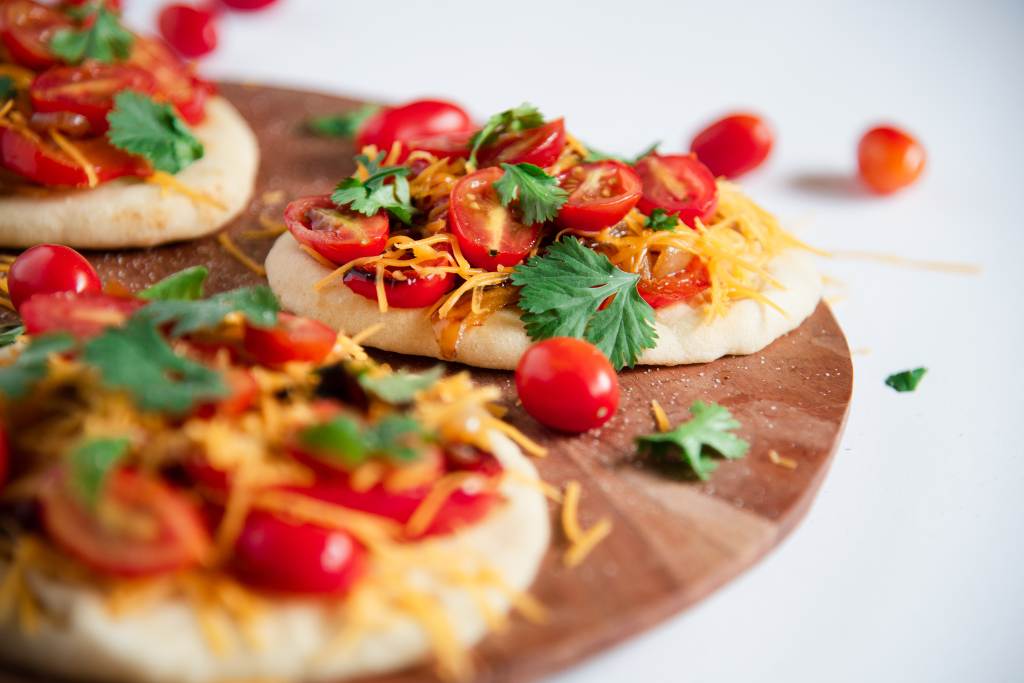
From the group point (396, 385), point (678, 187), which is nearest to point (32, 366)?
point (396, 385)

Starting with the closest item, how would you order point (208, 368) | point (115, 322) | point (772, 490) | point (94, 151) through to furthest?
point (208, 368), point (115, 322), point (772, 490), point (94, 151)

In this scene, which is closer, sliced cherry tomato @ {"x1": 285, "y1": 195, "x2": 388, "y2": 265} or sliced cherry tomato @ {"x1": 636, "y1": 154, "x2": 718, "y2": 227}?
sliced cherry tomato @ {"x1": 285, "y1": 195, "x2": 388, "y2": 265}

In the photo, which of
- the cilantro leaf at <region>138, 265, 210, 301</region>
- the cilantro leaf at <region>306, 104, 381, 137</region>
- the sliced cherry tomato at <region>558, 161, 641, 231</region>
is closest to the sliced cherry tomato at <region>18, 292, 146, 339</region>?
the cilantro leaf at <region>138, 265, 210, 301</region>

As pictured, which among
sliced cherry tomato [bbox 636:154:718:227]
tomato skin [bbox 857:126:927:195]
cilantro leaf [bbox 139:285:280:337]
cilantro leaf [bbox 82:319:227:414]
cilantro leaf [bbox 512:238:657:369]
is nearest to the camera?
cilantro leaf [bbox 82:319:227:414]

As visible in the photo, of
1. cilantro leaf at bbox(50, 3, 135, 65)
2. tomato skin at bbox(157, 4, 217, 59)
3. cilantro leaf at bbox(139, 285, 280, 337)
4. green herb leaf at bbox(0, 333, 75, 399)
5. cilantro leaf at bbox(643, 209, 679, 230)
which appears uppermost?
cilantro leaf at bbox(643, 209, 679, 230)

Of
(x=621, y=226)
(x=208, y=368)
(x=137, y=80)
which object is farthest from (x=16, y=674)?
(x=137, y=80)

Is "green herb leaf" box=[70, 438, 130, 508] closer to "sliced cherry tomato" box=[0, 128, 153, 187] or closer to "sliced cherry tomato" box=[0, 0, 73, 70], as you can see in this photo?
"sliced cherry tomato" box=[0, 128, 153, 187]

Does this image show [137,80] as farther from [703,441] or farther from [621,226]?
[703,441]

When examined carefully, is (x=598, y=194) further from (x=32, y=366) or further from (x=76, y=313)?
(x=32, y=366)
